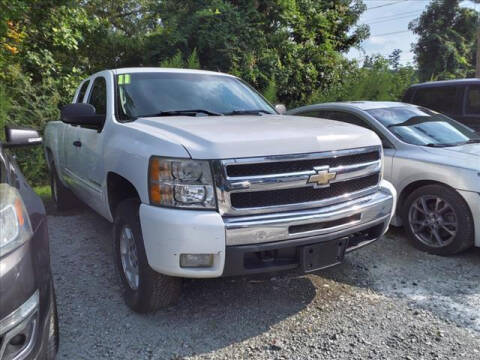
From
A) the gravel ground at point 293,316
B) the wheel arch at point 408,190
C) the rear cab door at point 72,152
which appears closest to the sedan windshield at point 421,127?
the wheel arch at point 408,190

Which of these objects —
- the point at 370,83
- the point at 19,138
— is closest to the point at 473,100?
the point at 370,83

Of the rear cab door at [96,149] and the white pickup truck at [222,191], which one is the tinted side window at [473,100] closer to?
the white pickup truck at [222,191]

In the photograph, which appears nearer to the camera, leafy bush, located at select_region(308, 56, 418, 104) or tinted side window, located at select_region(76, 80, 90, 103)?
tinted side window, located at select_region(76, 80, 90, 103)

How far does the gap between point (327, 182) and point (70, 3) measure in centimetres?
772

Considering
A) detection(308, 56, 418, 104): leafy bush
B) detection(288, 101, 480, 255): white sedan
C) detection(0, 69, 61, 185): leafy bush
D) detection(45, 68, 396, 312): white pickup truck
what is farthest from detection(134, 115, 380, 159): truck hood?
detection(308, 56, 418, 104): leafy bush

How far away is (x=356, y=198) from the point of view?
3127mm

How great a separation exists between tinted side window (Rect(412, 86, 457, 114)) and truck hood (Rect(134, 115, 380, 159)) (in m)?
4.78

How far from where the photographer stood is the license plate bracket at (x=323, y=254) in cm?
271

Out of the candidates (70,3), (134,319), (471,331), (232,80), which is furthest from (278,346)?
(70,3)

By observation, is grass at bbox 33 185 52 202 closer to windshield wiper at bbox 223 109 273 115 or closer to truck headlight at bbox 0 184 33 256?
windshield wiper at bbox 223 109 273 115

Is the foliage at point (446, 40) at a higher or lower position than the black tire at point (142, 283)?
higher

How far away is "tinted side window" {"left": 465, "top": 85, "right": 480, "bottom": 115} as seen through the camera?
707cm

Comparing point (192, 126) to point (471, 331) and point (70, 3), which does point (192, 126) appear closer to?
point (471, 331)

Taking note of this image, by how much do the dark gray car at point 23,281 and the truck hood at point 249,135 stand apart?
3.13ft
